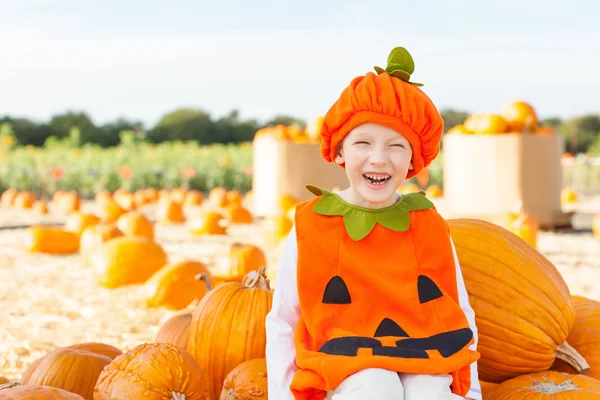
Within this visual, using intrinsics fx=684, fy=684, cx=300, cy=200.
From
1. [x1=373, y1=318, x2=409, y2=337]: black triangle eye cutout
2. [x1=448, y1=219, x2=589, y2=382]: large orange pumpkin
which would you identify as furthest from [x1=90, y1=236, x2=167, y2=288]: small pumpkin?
[x1=373, y1=318, x2=409, y2=337]: black triangle eye cutout

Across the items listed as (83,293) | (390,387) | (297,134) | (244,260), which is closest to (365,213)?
(390,387)

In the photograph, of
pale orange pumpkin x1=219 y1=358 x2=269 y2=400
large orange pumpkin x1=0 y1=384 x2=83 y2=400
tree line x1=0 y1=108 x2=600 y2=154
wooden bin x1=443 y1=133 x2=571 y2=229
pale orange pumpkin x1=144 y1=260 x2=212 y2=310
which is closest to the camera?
large orange pumpkin x1=0 y1=384 x2=83 y2=400

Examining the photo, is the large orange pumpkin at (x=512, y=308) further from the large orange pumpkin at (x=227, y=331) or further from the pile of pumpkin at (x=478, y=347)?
the large orange pumpkin at (x=227, y=331)

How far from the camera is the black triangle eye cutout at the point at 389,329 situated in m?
1.96

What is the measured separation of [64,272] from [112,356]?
3383mm

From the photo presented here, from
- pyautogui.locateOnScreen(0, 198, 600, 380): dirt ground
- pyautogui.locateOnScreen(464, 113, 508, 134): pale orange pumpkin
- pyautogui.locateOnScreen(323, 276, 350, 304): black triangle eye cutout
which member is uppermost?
pyautogui.locateOnScreen(464, 113, 508, 134): pale orange pumpkin

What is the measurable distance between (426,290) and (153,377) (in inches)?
35.6

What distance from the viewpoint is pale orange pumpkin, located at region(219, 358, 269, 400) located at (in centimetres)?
227

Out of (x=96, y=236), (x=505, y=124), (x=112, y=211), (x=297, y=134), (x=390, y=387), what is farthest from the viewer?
(x=297, y=134)

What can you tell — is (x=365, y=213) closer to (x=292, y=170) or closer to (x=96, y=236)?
(x=96, y=236)

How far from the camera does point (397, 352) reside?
186 cm

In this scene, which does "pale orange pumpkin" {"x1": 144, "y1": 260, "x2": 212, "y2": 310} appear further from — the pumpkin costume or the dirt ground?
the pumpkin costume

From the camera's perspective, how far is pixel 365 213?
2.06 metres

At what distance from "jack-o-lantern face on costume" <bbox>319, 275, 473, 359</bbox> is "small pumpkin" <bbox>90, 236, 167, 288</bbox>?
352cm
